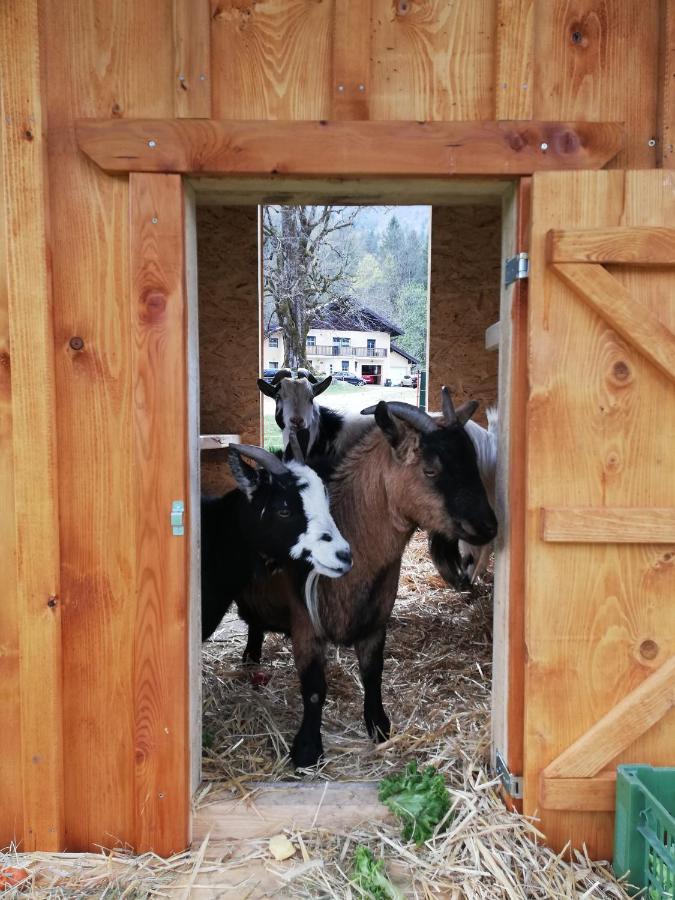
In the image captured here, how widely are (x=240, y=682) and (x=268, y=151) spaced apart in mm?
3755

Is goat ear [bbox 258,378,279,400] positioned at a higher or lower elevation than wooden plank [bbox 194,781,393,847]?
higher

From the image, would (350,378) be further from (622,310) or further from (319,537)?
(622,310)

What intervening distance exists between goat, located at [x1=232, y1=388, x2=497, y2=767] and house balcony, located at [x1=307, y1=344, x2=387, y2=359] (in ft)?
55.8

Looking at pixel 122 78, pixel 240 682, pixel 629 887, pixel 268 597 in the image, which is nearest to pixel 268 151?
pixel 122 78

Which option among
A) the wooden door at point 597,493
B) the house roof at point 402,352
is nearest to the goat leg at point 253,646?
the wooden door at point 597,493

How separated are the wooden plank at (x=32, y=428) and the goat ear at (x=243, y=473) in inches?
49.4

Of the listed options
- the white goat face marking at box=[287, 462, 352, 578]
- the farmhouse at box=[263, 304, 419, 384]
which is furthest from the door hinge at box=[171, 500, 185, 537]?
the farmhouse at box=[263, 304, 419, 384]

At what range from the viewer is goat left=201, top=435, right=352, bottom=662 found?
149 inches

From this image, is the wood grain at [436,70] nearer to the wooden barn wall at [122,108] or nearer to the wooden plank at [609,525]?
the wooden barn wall at [122,108]

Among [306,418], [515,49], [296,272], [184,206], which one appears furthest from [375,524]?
[296,272]

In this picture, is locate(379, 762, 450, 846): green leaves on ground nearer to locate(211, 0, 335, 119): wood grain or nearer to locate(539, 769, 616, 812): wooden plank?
locate(539, 769, 616, 812): wooden plank

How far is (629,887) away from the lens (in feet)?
9.04

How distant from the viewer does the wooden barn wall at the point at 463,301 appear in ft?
25.7

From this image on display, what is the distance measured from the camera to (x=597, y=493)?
2889 mm
